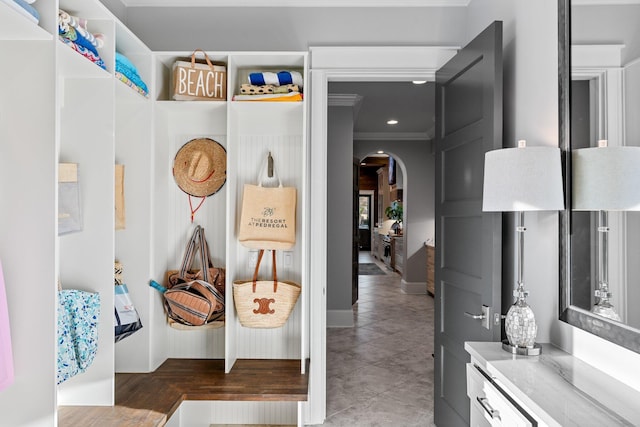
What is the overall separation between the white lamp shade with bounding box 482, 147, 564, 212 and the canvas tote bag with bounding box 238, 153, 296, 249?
128 centimetres

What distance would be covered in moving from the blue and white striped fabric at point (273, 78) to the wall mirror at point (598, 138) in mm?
1397

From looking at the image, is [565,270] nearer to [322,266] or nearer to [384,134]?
[322,266]

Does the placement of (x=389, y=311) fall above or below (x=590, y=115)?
below

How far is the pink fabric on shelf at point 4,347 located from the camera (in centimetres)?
139

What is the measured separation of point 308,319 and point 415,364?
1772 mm

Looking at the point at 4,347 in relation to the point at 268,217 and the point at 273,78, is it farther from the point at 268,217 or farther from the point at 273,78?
the point at 273,78

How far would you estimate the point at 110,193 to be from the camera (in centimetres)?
192

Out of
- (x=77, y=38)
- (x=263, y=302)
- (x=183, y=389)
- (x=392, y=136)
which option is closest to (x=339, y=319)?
(x=263, y=302)

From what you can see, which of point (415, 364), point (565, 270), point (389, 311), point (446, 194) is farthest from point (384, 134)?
point (565, 270)

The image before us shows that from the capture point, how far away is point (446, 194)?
101 inches

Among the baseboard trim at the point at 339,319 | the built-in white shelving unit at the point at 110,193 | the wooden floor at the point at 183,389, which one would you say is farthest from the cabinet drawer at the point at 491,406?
the baseboard trim at the point at 339,319

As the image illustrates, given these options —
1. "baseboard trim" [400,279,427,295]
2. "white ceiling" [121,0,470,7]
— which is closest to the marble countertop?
"white ceiling" [121,0,470,7]

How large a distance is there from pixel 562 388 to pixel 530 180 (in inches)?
28.2

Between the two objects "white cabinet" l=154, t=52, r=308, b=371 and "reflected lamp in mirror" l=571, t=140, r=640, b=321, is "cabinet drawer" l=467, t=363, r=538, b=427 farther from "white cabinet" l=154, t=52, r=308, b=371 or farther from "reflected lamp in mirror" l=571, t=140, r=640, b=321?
"white cabinet" l=154, t=52, r=308, b=371
